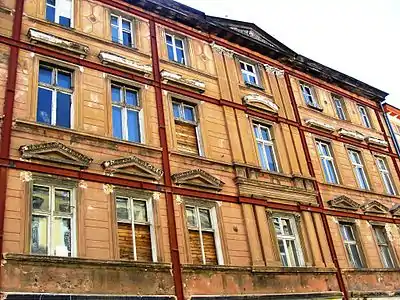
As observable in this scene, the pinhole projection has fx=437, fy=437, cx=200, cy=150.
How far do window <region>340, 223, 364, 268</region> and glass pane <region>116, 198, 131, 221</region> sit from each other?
838 cm

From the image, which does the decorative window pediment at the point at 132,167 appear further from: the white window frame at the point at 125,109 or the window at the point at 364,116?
the window at the point at 364,116

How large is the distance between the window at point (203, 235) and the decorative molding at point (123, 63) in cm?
449

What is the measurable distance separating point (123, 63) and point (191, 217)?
16.5 ft

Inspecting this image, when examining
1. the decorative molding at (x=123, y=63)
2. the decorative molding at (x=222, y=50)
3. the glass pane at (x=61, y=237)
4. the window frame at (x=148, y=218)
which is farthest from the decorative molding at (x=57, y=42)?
the decorative molding at (x=222, y=50)

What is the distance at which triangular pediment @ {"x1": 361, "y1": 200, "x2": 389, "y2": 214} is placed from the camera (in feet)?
55.5

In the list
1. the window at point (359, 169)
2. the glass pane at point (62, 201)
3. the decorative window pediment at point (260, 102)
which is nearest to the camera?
the glass pane at point (62, 201)

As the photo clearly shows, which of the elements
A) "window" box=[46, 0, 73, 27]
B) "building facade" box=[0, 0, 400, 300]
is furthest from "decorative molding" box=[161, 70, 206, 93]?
"window" box=[46, 0, 73, 27]

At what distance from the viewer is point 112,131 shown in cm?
1178

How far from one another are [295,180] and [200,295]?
6143 mm

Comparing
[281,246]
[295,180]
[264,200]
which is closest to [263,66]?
[295,180]

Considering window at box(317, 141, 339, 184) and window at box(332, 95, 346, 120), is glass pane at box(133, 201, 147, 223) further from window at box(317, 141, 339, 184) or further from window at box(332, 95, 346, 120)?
window at box(332, 95, 346, 120)

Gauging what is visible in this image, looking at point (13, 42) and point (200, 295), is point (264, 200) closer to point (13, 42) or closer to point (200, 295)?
point (200, 295)

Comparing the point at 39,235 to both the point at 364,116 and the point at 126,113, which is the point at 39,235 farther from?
the point at 364,116

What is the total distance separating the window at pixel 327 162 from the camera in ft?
55.9
